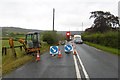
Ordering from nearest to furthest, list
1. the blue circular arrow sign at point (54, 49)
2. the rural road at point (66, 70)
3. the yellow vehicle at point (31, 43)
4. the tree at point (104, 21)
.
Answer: the rural road at point (66, 70)
the blue circular arrow sign at point (54, 49)
the yellow vehicle at point (31, 43)
the tree at point (104, 21)

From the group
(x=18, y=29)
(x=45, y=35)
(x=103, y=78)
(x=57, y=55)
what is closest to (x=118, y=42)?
(x=57, y=55)

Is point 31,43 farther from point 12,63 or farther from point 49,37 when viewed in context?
point 49,37

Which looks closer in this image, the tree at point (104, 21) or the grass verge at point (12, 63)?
the grass verge at point (12, 63)

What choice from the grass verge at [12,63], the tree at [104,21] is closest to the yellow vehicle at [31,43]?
the grass verge at [12,63]

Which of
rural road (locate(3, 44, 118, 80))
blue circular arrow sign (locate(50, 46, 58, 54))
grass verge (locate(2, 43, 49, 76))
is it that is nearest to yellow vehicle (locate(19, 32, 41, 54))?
blue circular arrow sign (locate(50, 46, 58, 54))

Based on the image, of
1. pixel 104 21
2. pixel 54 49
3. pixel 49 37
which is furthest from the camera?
pixel 104 21

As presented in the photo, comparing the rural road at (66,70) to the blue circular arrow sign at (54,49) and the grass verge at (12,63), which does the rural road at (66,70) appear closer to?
the grass verge at (12,63)

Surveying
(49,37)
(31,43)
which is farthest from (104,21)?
(31,43)

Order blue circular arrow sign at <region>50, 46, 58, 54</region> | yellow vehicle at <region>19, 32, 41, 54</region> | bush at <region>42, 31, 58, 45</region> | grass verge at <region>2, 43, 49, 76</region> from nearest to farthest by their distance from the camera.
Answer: grass verge at <region>2, 43, 49, 76</region>, blue circular arrow sign at <region>50, 46, 58, 54</region>, yellow vehicle at <region>19, 32, 41, 54</region>, bush at <region>42, 31, 58, 45</region>

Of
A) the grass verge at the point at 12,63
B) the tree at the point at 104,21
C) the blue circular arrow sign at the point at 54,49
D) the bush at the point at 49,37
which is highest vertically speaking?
the tree at the point at 104,21

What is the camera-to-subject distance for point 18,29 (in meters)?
112

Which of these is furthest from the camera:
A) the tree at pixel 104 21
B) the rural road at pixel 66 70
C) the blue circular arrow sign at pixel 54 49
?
the tree at pixel 104 21

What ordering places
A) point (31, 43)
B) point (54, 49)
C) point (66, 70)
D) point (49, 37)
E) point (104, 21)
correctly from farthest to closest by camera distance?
point (104, 21)
point (49, 37)
point (31, 43)
point (54, 49)
point (66, 70)

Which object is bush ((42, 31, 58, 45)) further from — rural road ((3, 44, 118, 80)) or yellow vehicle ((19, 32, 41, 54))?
rural road ((3, 44, 118, 80))
